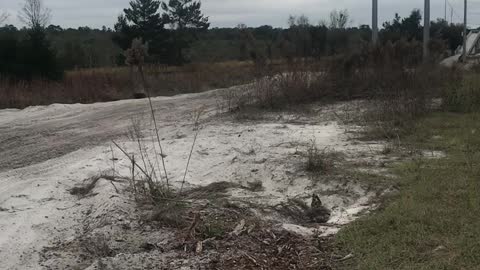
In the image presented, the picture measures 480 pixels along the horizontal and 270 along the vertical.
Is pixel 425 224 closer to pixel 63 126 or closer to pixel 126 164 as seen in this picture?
pixel 126 164

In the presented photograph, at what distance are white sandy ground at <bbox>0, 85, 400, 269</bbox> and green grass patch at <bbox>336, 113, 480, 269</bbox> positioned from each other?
0.36 metres

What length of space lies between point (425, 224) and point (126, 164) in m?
3.66

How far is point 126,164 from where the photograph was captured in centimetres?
700

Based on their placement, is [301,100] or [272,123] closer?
[272,123]

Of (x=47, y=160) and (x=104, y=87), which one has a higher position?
(x=104, y=87)

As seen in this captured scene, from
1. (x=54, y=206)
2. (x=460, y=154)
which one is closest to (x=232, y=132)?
(x=460, y=154)

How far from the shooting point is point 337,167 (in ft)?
22.4

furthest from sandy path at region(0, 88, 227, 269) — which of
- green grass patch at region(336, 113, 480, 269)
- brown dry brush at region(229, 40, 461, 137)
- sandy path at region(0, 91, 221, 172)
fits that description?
green grass patch at region(336, 113, 480, 269)

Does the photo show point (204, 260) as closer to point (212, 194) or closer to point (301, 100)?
point (212, 194)

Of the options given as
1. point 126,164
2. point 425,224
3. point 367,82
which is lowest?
point 425,224

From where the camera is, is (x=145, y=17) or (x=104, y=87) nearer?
(x=104, y=87)

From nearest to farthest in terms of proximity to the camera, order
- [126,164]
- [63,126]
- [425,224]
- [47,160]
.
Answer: [425,224] → [126,164] → [47,160] → [63,126]

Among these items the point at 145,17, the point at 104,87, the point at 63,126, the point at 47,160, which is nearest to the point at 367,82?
the point at 63,126

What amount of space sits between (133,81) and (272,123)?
9.76 m
